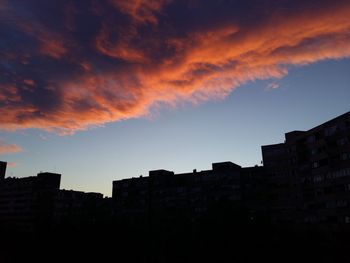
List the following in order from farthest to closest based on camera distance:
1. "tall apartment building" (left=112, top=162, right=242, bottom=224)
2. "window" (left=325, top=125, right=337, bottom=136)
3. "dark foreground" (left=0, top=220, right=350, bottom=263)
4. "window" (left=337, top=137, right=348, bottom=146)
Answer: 1. "tall apartment building" (left=112, top=162, right=242, bottom=224)
2. "window" (left=325, top=125, right=337, bottom=136)
3. "window" (left=337, top=137, right=348, bottom=146)
4. "dark foreground" (left=0, top=220, right=350, bottom=263)

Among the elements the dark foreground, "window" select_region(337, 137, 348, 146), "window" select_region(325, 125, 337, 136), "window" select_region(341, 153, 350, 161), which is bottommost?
the dark foreground

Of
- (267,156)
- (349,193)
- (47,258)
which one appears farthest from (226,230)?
(267,156)

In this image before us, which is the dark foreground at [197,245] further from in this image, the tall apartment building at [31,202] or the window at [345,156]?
the tall apartment building at [31,202]

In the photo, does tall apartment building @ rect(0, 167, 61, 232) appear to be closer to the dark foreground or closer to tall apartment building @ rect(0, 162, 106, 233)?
tall apartment building @ rect(0, 162, 106, 233)

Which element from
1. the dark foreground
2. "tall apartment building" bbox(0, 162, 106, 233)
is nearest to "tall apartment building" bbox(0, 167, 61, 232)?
"tall apartment building" bbox(0, 162, 106, 233)

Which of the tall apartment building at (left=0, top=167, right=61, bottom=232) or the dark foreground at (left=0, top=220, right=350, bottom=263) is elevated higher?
the tall apartment building at (left=0, top=167, right=61, bottom=232)

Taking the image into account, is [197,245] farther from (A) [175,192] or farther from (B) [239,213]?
(A) [175,192]

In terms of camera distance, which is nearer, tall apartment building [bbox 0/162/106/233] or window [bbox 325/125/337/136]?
window [bbox 325/125/337/136]

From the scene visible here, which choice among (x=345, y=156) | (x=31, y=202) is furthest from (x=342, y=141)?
(x=31, y=202)

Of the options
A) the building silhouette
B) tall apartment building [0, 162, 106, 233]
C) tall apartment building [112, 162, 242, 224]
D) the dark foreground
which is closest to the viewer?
the dark foreground

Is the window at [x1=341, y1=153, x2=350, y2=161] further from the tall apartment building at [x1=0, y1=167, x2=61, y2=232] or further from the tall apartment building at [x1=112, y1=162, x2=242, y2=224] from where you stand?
the tall apartment building at [x1=0, y1=167, x2=61, y2=232]

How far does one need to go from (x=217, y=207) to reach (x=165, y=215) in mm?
65652

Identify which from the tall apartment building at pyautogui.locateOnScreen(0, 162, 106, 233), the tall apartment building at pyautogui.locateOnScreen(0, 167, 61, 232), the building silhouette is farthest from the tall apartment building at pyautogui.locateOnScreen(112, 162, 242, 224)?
the tall apartment building at pyautogui.locateOnScreen(0, 167, 61, 232)

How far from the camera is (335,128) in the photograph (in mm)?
77438
